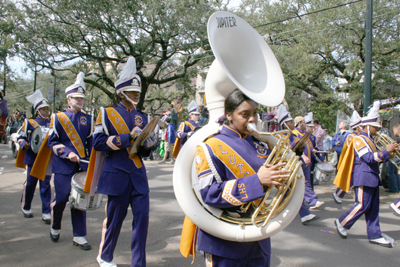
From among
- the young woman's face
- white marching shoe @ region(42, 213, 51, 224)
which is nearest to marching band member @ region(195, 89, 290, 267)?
the young woman's face

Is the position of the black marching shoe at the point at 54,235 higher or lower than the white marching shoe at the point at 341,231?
higher

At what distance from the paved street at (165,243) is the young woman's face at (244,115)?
2.32m

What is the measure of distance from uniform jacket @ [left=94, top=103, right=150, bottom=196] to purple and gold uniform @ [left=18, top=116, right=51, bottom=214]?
101 inches

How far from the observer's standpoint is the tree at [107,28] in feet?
58.5

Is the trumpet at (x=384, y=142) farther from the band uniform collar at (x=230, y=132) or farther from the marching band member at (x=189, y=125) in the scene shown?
the marching band member at (x=189, y=125)

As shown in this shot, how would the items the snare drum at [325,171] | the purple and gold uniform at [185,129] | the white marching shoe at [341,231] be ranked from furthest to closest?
the purple and gold uniform at [185,129] < the snare drum at [325,171] < the white marching shoe at [341,231]

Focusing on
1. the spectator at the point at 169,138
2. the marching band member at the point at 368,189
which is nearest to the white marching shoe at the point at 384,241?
the marching band member at the point at 368,189

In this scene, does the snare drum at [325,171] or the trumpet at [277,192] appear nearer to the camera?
the trumpet at [277,192]

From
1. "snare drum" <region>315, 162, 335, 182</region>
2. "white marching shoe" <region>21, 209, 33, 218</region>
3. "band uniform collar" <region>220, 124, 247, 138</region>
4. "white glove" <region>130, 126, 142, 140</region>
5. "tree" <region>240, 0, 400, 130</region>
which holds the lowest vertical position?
"white marching shoe" <region>21, 209, 33, 218</region>

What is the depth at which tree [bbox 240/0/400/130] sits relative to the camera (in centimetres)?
1529

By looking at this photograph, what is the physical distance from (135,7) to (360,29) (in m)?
11.6

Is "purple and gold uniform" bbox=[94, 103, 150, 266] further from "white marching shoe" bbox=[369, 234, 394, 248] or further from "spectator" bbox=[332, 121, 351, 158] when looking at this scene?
"spectator" bbox=[332, 121, 351, 158]

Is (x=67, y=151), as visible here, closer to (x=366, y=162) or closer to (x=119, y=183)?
(x=119, y=183)

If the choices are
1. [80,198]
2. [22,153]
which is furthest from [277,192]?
[22,153]
